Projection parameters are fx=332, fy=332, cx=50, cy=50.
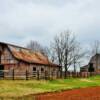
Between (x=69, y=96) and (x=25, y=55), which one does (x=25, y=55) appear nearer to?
(x=25, y=55)

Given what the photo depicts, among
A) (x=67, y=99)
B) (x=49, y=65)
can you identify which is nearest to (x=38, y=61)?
(x=49, y=65)

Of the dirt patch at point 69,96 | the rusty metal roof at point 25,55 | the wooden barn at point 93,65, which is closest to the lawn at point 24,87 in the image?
the dirt patch at point 69,96

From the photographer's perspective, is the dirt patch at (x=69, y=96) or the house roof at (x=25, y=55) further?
the house roof at (x=25, y=55)

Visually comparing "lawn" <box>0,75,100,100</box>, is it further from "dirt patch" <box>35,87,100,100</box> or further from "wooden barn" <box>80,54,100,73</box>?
"wooden barn" <box>80,54,100,73</box>

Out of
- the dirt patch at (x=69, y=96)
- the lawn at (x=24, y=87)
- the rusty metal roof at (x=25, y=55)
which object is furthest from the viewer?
the rusty metal roof at (x=25, y=55)

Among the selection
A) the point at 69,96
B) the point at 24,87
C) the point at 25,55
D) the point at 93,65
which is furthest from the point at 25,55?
the point at 93,65

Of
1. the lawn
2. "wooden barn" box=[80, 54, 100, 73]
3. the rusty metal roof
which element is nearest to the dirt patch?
the lawn

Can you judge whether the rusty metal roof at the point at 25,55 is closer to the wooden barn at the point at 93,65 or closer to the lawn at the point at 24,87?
the lawn at the point at 24,87

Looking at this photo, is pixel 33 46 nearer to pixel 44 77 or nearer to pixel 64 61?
pixel 64 61

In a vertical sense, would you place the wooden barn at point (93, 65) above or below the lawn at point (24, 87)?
above

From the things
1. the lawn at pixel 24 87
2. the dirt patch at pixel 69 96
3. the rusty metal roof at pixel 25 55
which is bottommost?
the dirt patch at pixel 69 96

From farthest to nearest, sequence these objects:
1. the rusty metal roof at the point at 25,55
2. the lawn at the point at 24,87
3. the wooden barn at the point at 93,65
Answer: the wooden barn at the point at 93,65 < the rusty metal roof at the point at 25,55 < the lawn at the point at 24,87

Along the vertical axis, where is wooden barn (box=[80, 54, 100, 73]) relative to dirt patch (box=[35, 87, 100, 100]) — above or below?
above

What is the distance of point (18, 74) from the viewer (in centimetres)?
4491
